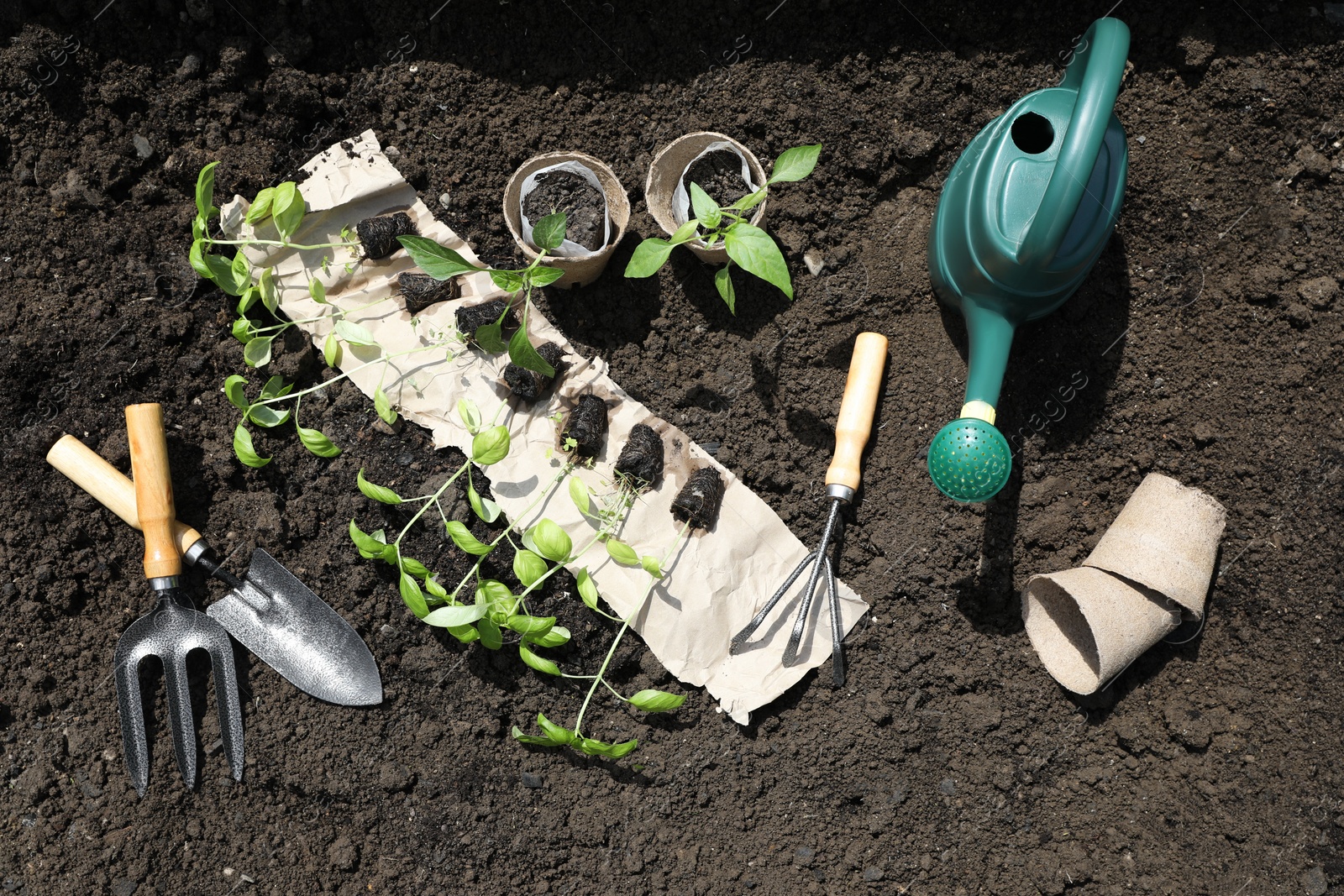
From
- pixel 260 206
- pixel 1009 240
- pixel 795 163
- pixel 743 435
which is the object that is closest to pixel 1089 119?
pixel 1009 240

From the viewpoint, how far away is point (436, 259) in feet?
5.15

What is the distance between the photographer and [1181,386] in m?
1.74

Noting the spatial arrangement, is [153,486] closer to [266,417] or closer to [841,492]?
[266,417]

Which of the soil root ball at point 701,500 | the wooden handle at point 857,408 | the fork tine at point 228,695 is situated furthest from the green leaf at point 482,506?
the wooden handle at point 857,408

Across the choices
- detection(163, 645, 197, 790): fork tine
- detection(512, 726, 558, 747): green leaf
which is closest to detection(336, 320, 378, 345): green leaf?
detection(163, 645, 197, 790): fork tine

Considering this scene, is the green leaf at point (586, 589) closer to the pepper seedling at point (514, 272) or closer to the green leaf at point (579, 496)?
the green leaf at point (579, 496)

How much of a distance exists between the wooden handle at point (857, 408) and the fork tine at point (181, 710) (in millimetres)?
1439

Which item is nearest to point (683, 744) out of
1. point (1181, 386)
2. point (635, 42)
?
point (1181, 386)

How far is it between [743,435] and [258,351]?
1078 millimetres

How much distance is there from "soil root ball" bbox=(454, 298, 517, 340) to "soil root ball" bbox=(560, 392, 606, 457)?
0.25 metres

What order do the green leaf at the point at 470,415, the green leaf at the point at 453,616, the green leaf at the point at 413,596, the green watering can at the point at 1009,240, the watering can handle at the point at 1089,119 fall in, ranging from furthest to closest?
the green leaf at the point at 470,415
the green leaf at the point at 413,596
the green leaf at the point at 453,616
the green watering can at the point at 1009,240
the watering can handle at the point at 1089,119

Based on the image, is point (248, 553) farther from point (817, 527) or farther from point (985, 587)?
point (985, 587)

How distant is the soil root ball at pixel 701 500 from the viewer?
68.3 inches

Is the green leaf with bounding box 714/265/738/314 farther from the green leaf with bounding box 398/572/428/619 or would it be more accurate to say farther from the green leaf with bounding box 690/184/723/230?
the green leaf with bounding box 398/572/428/619
